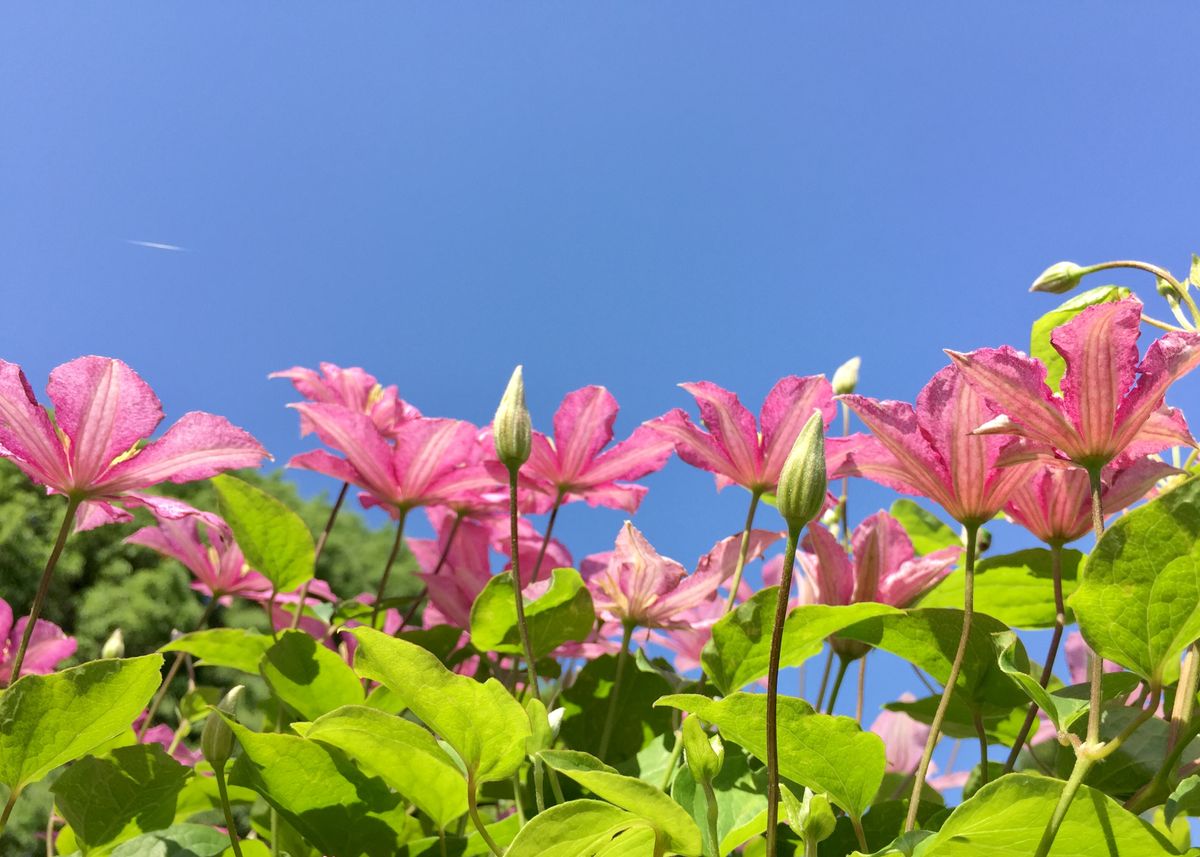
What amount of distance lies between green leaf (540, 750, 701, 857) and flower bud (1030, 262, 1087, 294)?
0.48 metres

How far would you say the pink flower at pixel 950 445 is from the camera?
0.55 meters


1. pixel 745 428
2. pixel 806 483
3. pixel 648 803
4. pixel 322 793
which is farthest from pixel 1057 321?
pixel 322 793

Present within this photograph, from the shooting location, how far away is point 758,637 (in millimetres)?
586

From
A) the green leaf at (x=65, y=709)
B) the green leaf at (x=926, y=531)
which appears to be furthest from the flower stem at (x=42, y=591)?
the green leaf at (x=926, y=531)

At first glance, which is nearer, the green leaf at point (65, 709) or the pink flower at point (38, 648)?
the green leaf at point (65, 709)

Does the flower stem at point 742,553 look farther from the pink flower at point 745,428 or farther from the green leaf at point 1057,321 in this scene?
the green leaf at point 1057,321

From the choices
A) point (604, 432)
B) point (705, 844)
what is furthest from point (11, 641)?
point (705, 844)

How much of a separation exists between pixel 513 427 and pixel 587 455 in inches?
9.8

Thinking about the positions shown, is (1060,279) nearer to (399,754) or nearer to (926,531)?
(926,531)

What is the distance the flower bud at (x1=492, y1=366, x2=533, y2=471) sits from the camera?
0.58 m

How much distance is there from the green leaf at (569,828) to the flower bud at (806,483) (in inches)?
6.3

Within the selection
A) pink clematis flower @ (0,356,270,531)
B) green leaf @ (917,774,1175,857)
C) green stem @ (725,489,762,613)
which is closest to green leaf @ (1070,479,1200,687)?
green leaf @ (917,774,1175,857)

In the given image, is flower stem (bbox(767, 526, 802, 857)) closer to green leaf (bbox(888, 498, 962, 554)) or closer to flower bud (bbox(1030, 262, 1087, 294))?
flower bud (bbox(1030, 262, 1087, 294))

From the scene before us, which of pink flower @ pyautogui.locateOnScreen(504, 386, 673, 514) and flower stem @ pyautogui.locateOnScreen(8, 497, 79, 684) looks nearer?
flower stem @ pyautogui.locateOnScreen(8, 497, 79, 684)
